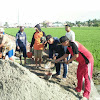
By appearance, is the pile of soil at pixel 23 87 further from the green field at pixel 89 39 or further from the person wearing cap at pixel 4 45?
the green field at pixel 89 39

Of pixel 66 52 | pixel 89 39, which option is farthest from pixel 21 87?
pixel 89 39

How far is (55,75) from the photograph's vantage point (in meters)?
4.89

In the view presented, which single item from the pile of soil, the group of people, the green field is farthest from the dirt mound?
the green field

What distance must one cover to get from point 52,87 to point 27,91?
0.71m

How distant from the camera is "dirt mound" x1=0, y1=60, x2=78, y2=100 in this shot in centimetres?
317

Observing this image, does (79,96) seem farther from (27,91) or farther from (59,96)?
(27,91)

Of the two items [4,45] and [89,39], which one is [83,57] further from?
[89,39]

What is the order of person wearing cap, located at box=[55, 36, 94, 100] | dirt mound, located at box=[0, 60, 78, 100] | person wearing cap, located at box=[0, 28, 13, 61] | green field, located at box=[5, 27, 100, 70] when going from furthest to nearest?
1. green field, located at box=[5, 27, 100, 70]
2. person wearing cap, located at box=[0, 28, 13, 61]
3. person wearing cap, located at box=[55, 36, 94, 100]
4. dirt mound, located at box=[0, 60, 78, 100]

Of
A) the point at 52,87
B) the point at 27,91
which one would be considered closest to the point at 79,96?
the point at 52,87

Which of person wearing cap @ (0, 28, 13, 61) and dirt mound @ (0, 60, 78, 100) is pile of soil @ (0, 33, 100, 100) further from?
person wearing cap @ (0, 28, 13, 61)

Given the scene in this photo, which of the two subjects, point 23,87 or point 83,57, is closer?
point 23,87

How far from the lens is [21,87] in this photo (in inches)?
126

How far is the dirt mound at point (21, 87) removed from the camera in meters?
3.17

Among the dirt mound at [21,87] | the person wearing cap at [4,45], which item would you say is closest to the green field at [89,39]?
the dirt mound at [21,87]
